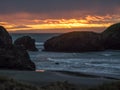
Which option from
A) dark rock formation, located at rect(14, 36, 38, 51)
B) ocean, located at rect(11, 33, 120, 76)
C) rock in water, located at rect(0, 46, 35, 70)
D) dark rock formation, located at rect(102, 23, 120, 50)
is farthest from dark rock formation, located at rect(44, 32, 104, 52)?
rock in water, located at rect(0, 46, 35, 70)

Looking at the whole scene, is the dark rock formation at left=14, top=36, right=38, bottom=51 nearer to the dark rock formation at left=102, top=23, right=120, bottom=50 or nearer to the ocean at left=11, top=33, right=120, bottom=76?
the dark rock formation at left=102, top=23, right=120, bottom=50

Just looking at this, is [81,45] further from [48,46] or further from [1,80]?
[1,80]

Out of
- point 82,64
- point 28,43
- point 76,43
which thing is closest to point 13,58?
point 82,64

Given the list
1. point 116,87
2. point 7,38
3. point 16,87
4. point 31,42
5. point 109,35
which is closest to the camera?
point 16,87

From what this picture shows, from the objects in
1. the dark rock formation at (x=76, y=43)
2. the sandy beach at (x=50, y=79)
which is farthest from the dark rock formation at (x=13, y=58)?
the dark rock formation at (x=76, y=43)

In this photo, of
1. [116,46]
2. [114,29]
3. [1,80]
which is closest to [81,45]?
[116,46]

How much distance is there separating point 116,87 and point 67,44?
8207cm

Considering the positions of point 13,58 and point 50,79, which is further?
point 13,58

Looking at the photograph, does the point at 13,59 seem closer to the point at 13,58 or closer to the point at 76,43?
the point at 13,58

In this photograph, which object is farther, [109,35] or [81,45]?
[109,35]

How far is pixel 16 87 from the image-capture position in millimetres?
13977

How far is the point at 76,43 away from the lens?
3829 inches

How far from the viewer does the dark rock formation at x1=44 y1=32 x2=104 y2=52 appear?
95125 mm

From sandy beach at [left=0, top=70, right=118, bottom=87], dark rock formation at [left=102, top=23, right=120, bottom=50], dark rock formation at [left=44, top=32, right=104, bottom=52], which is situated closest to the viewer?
sandy beach at [left=0, top=70, right=118, bottom=87]
